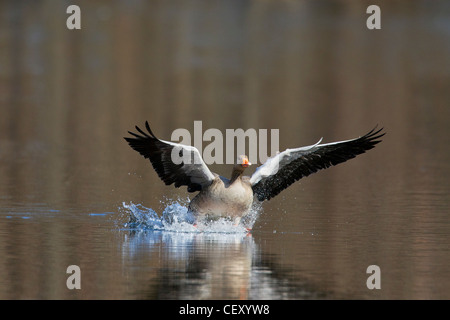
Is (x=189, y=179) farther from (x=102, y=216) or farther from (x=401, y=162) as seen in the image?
(x=401, y=162)

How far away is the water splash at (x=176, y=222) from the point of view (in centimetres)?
1384

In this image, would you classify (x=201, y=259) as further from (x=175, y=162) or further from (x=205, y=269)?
(x=175, y=162)

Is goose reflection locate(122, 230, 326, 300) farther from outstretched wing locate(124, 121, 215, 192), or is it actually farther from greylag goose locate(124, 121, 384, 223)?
outstretched wing locate(124, 121, 215, 192)

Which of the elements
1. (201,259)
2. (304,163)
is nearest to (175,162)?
(304,163)

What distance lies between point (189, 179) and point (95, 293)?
4.56m

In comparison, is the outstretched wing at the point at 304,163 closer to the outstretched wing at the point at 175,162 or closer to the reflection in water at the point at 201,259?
the outstretched wing at the point at 175,162

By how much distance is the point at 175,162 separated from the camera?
1374cm

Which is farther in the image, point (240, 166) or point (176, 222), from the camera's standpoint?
point (176, 222)

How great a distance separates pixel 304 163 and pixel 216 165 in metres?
5.17

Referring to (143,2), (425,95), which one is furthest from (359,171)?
(143,2)

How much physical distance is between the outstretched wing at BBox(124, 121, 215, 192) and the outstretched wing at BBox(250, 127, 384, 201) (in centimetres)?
79

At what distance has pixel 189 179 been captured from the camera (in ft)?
46.7

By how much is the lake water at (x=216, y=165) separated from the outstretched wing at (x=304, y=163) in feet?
1.73

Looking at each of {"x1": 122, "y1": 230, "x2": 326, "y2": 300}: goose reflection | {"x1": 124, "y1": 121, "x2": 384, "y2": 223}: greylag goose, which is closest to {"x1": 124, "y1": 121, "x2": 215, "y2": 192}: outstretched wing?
{"x1": 124, "y1": 121, "x2": 384, "y2": 223}: greylag goose
